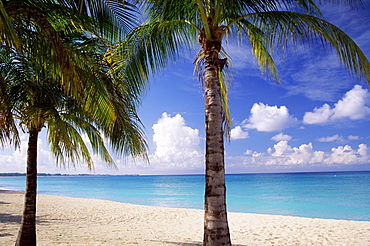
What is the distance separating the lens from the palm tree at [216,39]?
432 cm

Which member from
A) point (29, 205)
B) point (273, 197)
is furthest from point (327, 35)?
point (273, 197)

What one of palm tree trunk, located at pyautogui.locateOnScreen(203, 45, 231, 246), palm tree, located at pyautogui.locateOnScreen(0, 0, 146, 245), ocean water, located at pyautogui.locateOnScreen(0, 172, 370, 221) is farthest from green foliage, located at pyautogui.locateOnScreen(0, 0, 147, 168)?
ocean water, located at pyautogui.locateOnScreen(0, 172, 370, 221)

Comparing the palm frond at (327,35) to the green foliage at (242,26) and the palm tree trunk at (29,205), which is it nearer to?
the green foliage at (242,26)

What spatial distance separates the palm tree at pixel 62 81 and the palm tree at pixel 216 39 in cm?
75

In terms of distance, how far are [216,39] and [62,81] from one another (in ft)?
8.17

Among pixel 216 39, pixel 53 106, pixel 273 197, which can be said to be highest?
pixel 216 39

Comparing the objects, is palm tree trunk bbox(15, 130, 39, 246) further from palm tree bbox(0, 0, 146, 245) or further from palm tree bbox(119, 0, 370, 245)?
palm tree bbox(119, 0, 370, 245)

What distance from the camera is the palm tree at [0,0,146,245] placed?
353cm

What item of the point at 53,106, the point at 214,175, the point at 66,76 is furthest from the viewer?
the point at 53,106

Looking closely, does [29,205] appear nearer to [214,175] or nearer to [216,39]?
[214,175]

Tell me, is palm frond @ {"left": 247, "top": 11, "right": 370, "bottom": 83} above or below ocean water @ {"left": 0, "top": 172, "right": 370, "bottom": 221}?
above

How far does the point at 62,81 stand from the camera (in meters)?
3.62

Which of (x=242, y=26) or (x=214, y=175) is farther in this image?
(x=242, y=26)

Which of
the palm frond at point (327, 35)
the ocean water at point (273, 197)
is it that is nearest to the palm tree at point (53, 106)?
the palm frond at point (327, 35)
